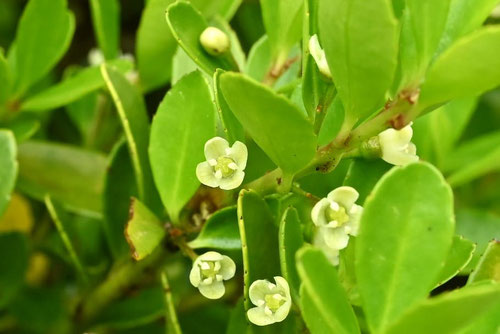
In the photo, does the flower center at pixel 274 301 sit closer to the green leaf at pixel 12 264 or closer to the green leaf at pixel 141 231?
the green leaf at pixel 141 231

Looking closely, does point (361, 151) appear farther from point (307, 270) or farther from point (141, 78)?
point (141, 78)

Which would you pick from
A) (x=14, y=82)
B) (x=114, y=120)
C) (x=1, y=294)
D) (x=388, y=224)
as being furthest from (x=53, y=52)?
(x=388, y=224)

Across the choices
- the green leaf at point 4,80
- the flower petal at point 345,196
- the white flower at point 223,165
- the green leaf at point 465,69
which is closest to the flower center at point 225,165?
the white flower at point 223,165

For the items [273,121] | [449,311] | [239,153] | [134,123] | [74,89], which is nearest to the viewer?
[449,311]

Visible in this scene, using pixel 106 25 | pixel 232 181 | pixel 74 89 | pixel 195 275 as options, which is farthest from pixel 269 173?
pixel 106 25

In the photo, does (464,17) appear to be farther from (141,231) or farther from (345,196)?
(141,231)

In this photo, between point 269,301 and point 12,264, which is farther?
point 12,264

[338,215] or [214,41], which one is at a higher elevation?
[214,41]

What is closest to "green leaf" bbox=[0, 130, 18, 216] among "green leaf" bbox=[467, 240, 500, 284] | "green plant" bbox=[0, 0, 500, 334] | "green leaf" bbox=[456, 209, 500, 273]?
"green plant" bbox=[0, 0, 500, 334]
